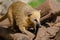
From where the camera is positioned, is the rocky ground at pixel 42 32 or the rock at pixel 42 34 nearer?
the rocky ground at pixel 42 32

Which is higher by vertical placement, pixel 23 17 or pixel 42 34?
pixel 23 17

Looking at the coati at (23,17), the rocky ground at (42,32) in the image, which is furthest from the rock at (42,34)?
the coati at (23,17)

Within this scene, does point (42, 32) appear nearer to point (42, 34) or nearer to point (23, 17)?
point (42, 34)

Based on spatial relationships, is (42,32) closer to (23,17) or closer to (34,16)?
(34,16)

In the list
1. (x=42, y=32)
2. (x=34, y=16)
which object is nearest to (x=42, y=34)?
(x=42, y=32)

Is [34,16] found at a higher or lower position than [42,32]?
higher

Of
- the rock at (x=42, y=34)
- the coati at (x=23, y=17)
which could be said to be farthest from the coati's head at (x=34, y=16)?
the rock at (x=42, y=34)

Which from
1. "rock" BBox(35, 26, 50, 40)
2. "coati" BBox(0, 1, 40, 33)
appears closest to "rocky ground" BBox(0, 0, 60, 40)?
"rock" BBox(35, 26, 50, 40)

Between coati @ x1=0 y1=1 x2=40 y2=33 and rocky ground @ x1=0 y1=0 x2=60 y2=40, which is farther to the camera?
coati @ x1=0 y1=1 x2=40 y2=33

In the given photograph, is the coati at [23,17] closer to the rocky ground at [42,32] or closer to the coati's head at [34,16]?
the coati's head at [34,16]

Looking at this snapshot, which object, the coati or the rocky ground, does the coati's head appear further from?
the rocky ground

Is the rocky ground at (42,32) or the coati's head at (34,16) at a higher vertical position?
the coati's head at (34,16)

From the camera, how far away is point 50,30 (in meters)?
5.00

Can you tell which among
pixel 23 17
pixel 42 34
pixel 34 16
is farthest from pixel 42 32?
Result: pixel 23 17
